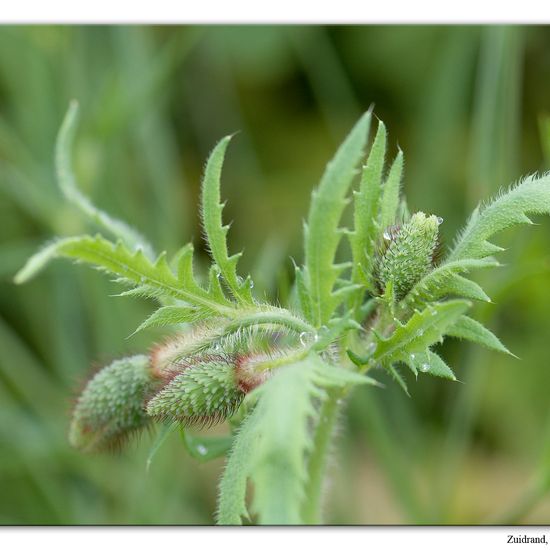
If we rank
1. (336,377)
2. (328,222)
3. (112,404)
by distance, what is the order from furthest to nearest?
(112,404), (328,222), (336,377)

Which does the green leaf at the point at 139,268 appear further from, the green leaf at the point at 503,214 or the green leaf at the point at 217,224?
the green leaf at the point at 503,214

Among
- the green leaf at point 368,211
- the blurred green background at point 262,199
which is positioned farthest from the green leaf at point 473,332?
the blurred green background at point 262,199

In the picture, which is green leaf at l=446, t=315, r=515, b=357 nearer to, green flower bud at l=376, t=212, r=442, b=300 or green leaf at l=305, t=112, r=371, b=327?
green flower bud at l=376, t=212, r=442, b=300

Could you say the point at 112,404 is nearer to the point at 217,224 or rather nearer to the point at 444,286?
the point at 217,224

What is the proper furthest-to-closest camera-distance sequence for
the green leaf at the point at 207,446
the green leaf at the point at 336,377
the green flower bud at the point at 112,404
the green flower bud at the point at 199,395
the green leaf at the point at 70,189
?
the green leaf at the point at 70,189
the green leaf at the point at 207,446
the green flower bud at the point at 112,404
the green flower bud at the point at 199,395
the green leaf at the point at 336,377

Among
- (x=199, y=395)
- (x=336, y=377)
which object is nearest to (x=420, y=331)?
(x=336, y=377)

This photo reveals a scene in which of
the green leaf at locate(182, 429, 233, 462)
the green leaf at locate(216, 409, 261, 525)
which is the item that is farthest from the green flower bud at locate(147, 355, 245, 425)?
the green leaf at locate(182, 429, 233, 462)

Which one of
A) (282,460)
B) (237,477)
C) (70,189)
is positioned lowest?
(237,477)

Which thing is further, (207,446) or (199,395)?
(207,446)
